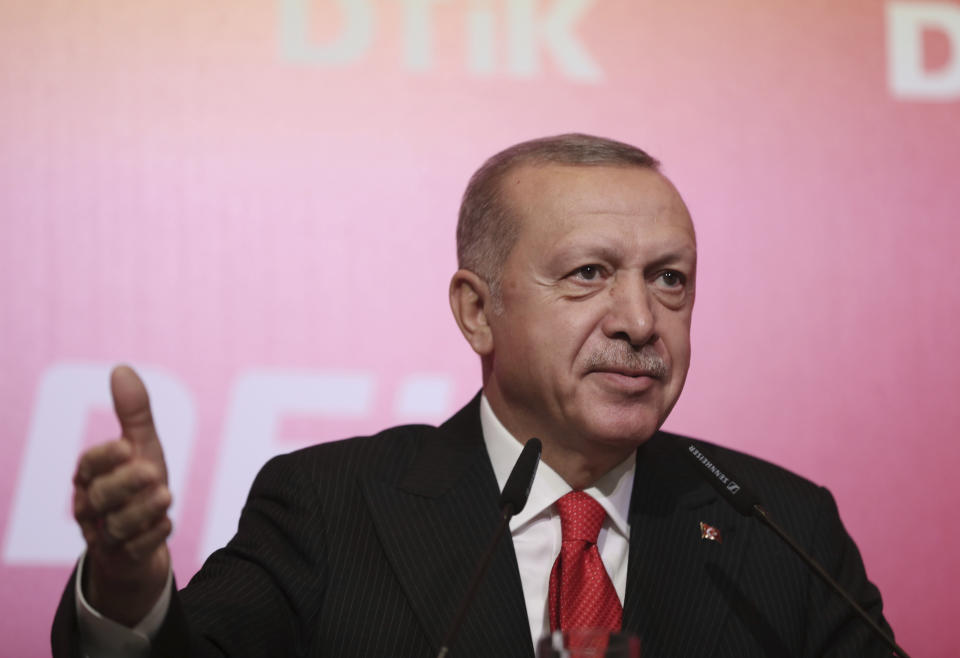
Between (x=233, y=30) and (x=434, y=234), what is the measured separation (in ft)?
2.22

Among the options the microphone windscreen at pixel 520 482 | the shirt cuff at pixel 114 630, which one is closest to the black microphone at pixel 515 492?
the microphone windscreen at pixel 520 482

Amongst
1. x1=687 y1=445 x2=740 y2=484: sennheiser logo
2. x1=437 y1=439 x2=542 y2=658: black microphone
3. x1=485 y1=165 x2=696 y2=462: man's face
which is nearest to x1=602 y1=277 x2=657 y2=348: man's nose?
x1=485 y1=165 x2=696 y2=462: man's face

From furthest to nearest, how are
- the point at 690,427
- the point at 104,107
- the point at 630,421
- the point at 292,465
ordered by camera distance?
the point at 690,427 → the point at 104,107 → the point at 292,465 → the point at 630,421

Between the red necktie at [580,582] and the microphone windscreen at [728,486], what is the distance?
288 mm

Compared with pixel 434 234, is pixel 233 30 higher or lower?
higher

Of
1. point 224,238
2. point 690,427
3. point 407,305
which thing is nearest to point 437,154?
point 407,305

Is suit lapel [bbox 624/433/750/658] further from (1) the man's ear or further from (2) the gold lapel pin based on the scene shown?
(1) the man's ear

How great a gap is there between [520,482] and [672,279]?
23.6 inches

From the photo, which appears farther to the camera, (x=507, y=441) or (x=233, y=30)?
(x=233, y=30)

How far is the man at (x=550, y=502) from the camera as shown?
6.12 feet

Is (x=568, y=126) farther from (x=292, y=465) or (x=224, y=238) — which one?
(x=292, y=465)

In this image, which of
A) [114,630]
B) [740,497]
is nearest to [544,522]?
[740,497]

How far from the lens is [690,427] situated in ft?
9.23

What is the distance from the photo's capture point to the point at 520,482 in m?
1.60
